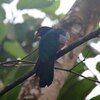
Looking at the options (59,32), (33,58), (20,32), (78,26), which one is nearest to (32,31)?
(20,32)

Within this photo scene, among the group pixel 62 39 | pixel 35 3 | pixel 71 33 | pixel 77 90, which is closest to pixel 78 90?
pixel 77 90

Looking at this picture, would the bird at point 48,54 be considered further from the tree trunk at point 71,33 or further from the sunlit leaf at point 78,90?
the sunlit leaf at point 78,90

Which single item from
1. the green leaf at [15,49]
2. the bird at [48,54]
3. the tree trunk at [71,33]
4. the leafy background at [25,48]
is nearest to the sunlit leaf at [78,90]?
the leafy background at [25,48]

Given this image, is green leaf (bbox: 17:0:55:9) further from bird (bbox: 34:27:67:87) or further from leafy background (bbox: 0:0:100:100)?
bird (bbox: 34:27:67:87)

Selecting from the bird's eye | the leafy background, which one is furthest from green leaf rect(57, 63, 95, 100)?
the bird's eye

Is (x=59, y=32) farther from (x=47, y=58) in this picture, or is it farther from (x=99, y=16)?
(x=99, y=16)

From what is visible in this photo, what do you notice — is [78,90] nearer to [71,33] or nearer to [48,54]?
[71,33]
